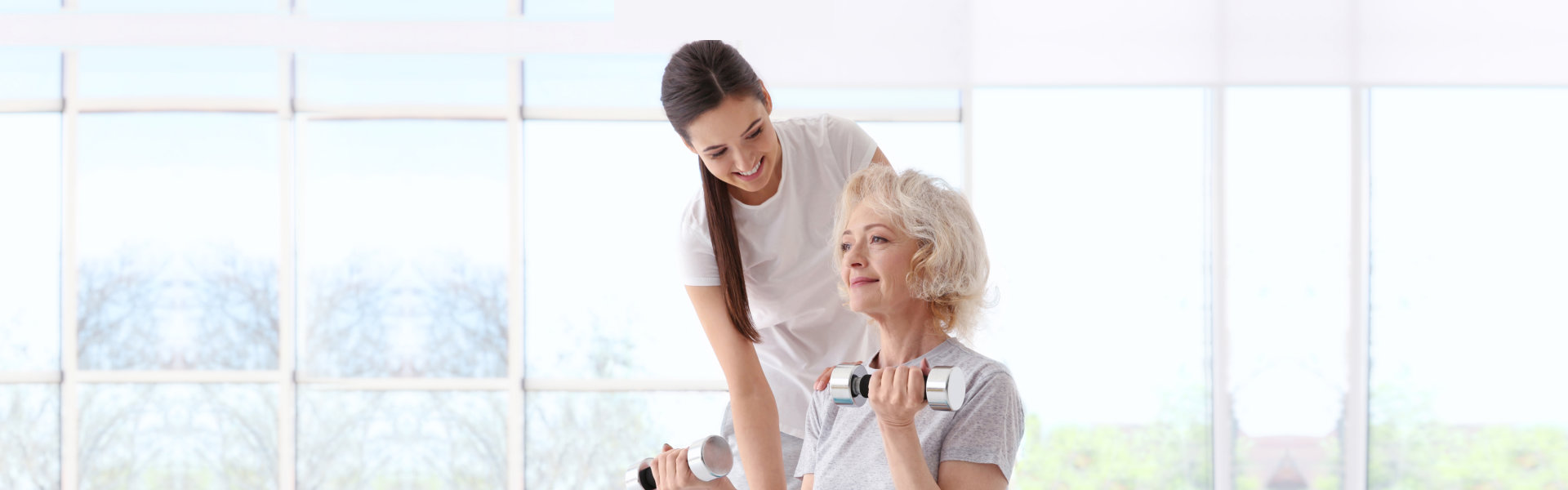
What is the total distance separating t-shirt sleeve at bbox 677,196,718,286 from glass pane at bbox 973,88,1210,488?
2.46 meters

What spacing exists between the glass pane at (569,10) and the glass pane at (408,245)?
0.47m

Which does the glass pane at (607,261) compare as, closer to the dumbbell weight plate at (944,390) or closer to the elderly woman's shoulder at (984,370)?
the elderly woman's shoulder at (984,370)

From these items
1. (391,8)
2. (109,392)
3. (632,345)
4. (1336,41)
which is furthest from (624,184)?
(1336,41)

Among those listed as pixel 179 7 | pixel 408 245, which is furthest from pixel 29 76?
pixel 408 245

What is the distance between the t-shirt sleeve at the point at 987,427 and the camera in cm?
136

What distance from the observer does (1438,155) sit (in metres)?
4.25

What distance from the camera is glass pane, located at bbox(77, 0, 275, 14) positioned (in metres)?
3.45

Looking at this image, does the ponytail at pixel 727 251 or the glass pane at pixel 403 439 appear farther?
the glass pane at pixel 403 439

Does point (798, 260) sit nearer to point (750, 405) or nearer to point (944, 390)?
point (750, 405)

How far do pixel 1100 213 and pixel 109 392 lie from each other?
4.03 meters

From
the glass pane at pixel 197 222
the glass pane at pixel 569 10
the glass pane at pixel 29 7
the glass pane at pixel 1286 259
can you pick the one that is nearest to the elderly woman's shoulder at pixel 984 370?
the glass pane at pixel 197 222

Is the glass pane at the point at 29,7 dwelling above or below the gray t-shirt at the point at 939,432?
above

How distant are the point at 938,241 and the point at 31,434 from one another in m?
4.24

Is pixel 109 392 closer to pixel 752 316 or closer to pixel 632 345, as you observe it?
pixel 632 345
